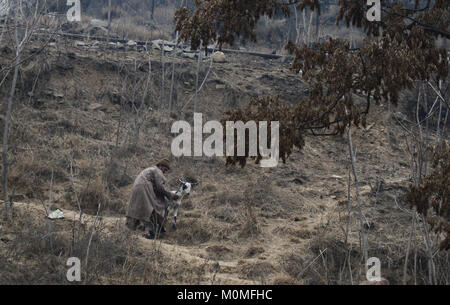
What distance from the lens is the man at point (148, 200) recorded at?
8008mm

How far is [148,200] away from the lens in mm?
8023

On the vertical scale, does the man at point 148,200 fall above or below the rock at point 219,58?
below

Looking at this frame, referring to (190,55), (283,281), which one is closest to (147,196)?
(283,281)

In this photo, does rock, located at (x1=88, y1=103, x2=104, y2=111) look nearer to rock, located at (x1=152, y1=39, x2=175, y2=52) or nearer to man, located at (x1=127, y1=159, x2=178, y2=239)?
rock, located at (x1=152, y1=39, x2=175, y2=52)

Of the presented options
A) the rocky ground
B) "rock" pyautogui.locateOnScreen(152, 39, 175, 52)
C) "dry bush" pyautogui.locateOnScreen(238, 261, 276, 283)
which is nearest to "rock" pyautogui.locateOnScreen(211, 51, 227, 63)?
the rocky ground

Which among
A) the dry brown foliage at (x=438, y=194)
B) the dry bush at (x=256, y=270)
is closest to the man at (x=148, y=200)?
the dry bush at (x=256, y=270)

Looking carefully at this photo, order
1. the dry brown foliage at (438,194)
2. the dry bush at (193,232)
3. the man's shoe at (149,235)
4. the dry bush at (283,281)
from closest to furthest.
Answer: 1. the dry brown foliage at (438,194)
2. the dry bush at (283,281)
3. the man's shoe at (149,235)
4. the dry bush at (193,232)

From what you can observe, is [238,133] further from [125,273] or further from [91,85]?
[91,85]

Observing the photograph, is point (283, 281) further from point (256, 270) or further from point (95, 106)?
point (95, 106)

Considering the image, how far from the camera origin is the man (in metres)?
8.01

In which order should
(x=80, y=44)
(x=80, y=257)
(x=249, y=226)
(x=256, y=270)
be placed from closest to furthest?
(x=80, y=257) → (x=256, y=270) → (x=249, y=226) → (x=80, y=44)

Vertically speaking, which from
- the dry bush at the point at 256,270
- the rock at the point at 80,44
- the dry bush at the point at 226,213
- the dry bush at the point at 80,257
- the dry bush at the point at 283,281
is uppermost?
the rock at the point at 80,44

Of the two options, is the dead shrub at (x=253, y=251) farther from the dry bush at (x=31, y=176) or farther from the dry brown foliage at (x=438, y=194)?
the dry bush at (x=31, y=176)
